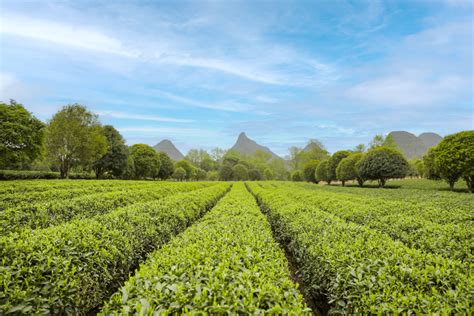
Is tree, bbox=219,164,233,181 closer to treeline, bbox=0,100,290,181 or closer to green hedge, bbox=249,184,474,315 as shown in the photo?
treeline, bbox=0,100,290,181

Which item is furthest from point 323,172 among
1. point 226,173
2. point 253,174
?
point 226,173

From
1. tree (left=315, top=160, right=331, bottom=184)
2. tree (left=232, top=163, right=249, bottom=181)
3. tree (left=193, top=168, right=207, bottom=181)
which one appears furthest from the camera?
tree (left=193, top=168, right=207, bottom=181)

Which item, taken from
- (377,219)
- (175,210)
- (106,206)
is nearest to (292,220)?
(377,219)

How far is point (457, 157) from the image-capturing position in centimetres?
1792

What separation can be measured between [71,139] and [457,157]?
42.7 m

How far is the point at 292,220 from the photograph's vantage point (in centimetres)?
702

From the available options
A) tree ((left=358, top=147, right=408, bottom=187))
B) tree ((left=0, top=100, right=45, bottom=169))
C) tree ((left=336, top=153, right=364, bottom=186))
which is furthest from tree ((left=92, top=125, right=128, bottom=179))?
tree ((left=358, top=147, right=408, bottom=187))

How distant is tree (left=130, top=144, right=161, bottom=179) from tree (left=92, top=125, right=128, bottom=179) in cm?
761

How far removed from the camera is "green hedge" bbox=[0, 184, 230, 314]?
9.55 feet

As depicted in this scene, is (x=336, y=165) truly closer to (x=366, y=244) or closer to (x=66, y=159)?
(x=366, y=244)

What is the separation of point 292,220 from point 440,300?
4484 millimetres

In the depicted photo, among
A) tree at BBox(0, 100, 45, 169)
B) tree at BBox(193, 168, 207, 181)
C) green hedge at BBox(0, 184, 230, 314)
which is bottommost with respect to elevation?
tree at BBox(193, 168, 207, 181)

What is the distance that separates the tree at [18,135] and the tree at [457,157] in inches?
1527

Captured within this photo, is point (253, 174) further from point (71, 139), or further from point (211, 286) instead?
point (211, 286)
